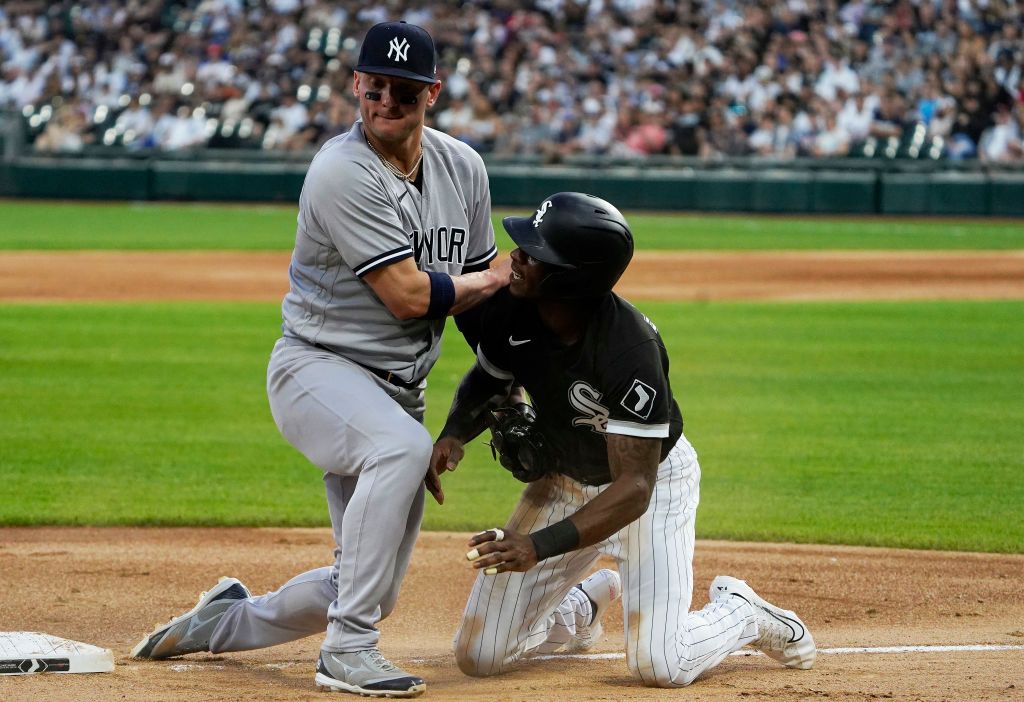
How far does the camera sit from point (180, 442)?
8.30m

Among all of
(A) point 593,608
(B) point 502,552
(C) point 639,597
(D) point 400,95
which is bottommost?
(A) point 593,608

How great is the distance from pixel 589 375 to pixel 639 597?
2.30 feet

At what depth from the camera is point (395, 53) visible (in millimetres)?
3908

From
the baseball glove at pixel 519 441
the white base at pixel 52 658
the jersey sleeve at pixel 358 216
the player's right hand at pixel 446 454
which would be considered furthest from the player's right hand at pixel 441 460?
the white base at pixel 52 658

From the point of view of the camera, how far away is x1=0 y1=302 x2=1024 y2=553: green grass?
22.5 ft

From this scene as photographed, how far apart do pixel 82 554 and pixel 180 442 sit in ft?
7.60

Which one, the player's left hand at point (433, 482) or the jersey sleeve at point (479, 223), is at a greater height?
the jersey sleeve at point (479, 223)

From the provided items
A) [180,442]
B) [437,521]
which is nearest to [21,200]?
[180,442]

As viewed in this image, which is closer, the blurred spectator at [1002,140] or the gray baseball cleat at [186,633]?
the gray baseball cleat at [186,633]

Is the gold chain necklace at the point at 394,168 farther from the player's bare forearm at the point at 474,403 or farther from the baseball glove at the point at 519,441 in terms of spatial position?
the baseball glove at the point at 519,441

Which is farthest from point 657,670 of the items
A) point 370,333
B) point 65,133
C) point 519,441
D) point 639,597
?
point 65,133

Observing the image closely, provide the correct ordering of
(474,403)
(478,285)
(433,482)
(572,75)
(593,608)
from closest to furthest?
(478,285), (433,482), (474,403), (593,608), (572,75)

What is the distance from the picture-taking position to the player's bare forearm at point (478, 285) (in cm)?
402

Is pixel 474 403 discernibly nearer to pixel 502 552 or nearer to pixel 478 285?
pixel 478 285
